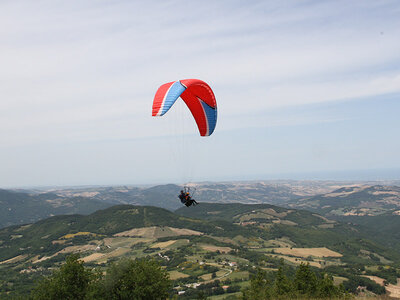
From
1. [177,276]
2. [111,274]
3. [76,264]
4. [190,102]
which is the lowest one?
[177,276]

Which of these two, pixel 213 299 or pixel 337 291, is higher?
pixel 337 291

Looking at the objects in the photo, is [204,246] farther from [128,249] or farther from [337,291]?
[337,291]

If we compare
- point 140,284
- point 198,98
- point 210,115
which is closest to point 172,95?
point 198,98

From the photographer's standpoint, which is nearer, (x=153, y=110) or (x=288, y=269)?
(x=153, y=110)

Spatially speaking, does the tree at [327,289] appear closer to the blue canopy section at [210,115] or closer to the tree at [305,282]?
the tree at [305,282]

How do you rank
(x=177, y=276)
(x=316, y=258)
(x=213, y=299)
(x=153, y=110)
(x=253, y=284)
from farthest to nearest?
1. (x=316, y=258)
2. (x=177, y=276)
3. (x=213, y=299)
4. (x=253, y=284)
5. (x=153, y=110)

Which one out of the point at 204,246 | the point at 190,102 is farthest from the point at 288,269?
the point at 190,102

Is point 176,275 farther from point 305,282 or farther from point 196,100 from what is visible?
Result: point 196,100

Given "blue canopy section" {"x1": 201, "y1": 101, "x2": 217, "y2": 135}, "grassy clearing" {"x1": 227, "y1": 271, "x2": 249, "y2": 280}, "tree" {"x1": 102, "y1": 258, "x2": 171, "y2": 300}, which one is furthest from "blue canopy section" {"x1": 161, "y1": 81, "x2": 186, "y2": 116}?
"grassy clearing" {"x1": 227, "y1": 271, "x2": 249, "y2": 280}
